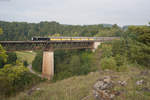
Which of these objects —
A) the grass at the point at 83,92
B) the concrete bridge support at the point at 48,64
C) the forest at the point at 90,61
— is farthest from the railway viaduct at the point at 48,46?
the grass at the point at 83,92

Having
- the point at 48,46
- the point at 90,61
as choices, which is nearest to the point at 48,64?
the point at 48,46

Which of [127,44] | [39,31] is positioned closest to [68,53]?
[127,44]

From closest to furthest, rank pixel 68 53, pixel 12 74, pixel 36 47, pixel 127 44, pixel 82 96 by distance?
pixel 82 96, pixel 12 74, pixel 36 47, pixel 127 44, pixel 68 53

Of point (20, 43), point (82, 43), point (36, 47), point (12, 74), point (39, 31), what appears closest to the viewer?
point (12, 74)

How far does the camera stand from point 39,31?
79.7 m

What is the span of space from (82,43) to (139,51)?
1275 cm

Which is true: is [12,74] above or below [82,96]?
below

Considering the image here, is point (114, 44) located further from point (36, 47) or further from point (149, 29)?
point (36, 47)

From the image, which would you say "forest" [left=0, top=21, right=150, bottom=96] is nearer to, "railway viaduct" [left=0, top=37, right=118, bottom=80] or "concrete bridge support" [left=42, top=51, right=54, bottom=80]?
"railway viaduct" [left=0, top=37, right=118, bottom=80]

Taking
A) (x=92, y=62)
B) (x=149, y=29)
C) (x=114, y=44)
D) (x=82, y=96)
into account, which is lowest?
(x=92, y=62)

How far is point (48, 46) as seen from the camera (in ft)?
73.9

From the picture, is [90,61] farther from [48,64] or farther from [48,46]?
[48,46]

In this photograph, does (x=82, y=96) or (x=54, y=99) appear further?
(x=82, y=96)

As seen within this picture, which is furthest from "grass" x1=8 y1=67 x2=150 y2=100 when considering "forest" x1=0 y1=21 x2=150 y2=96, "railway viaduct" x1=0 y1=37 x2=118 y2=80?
"railway viaduct" x1=0 y1=37 x2=118 y2=80
